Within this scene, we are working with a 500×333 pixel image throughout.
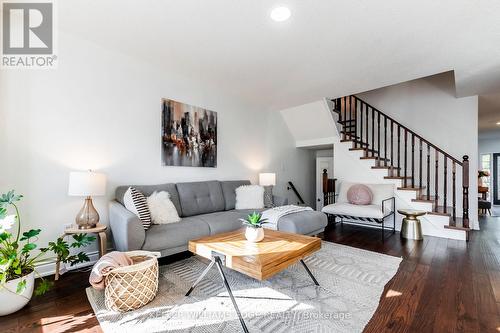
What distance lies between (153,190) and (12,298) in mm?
1530

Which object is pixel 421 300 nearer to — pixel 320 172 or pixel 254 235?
pixel 254 235

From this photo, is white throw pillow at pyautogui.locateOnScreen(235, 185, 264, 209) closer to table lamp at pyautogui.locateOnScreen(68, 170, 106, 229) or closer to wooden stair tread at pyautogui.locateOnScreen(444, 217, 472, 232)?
table lamp at pyautogui.locateOnScreen(68, 170, 106, 229)

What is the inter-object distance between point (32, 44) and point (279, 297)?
3.43 metres

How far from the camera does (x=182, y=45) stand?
8.86ft

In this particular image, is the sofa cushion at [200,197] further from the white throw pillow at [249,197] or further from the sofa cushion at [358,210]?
the sofa cushion at [358,210]

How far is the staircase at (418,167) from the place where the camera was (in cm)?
388

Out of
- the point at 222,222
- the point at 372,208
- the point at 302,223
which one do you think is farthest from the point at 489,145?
the point at 222,222

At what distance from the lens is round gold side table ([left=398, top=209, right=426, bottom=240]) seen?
3.53m

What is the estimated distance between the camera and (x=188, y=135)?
11.8ft

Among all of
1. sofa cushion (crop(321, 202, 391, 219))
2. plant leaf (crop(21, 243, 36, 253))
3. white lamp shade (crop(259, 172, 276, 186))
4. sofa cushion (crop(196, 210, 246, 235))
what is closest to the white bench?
sofa cushion (crop(321, 202, 391, 219))

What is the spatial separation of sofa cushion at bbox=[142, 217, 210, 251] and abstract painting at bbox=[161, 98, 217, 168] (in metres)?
1.14

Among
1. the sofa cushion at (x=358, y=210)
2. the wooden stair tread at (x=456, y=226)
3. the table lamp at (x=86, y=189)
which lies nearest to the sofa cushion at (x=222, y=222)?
the table lamp at (x=86, y=189)

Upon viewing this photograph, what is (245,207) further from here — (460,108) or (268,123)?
(460,108)

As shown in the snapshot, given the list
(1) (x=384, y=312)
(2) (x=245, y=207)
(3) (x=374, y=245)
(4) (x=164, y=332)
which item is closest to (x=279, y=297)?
(1) (x=384, y=312)
